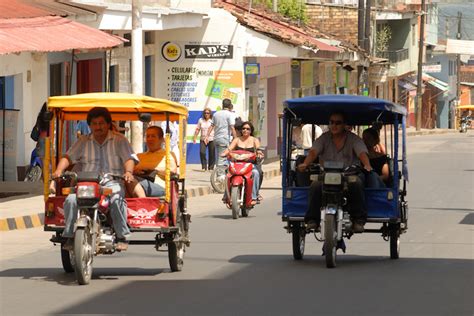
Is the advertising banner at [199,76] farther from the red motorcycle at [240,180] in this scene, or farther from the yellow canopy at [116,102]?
the yellow canopy at [116,102]

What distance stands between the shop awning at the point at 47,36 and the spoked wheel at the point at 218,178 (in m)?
3.53

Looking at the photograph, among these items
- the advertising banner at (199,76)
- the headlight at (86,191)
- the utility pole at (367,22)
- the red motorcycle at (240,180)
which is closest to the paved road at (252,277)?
the headlight at (86,191)

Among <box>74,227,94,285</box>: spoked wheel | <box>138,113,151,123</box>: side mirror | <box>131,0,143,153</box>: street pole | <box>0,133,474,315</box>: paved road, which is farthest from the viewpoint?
<box>131,0,143,153</box>: street pole

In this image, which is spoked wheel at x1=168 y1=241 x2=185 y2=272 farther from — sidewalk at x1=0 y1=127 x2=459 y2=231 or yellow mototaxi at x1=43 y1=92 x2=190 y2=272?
sidewalk at x1=0 y1=127 x2=459 y2=231

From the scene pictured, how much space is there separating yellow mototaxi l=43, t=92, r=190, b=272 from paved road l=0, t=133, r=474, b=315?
360 millimetres

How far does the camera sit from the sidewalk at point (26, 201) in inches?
741

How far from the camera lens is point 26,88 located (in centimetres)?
2816

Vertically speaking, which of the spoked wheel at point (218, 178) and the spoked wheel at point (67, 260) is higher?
the spoked wheel at point (218, 178)

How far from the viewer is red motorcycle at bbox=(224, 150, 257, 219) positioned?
69.5 ft

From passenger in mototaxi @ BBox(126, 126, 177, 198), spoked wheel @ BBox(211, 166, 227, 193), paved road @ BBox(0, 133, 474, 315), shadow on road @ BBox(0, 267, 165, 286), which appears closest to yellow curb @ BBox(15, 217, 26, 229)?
paved road @ BBox(0, 133, 474, 315)

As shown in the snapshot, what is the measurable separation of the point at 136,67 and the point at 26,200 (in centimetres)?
522

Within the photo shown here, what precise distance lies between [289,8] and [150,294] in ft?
169

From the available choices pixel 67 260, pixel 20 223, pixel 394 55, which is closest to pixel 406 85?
pixel 394 55

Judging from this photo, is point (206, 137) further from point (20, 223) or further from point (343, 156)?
point (343, 156)
